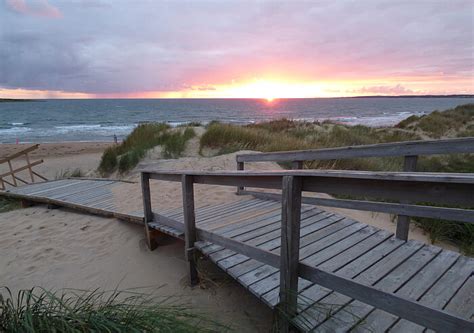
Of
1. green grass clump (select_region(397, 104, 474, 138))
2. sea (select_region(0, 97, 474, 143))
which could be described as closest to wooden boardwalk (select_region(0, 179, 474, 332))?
sea (select_region(0, 97, 474, 143))

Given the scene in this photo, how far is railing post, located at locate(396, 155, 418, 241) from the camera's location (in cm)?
297

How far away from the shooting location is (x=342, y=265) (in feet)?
8.97

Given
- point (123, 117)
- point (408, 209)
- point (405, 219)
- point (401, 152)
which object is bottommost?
point (123, 117)

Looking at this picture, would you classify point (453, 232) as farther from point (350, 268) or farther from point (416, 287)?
point (350, 268)

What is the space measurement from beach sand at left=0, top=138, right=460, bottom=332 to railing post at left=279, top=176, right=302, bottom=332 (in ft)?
1.74

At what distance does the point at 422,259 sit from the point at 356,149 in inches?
51.9

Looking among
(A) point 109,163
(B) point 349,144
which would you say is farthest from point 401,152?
(A) point 109,163

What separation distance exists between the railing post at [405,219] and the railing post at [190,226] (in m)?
2.19

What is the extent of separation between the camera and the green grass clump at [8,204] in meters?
7.19

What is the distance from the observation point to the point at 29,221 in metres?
5.67

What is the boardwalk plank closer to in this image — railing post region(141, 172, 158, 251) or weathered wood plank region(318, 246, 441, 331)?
weathered wood plank region(318, 246, 441, 331)

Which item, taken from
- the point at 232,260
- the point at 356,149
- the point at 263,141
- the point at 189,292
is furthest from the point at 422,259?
the point at 263,141

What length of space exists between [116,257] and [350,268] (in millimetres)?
3019

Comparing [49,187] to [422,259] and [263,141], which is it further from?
[422,259]
